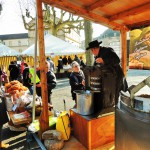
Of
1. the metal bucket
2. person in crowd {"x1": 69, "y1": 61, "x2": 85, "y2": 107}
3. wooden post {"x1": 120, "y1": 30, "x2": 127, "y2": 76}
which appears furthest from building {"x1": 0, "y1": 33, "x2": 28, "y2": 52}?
the metal bucket

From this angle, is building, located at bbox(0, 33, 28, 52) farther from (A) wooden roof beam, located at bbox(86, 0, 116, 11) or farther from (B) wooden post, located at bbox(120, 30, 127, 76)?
Answer: (A) wooden roof beam, located at bbox(86, 0, 116, 11)

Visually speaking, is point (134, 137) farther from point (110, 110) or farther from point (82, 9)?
point (82, 9)

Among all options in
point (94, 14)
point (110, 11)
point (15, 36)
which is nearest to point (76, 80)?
point (94, 14)

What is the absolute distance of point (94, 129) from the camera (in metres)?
3.09

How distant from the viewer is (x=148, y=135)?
175 centimetres

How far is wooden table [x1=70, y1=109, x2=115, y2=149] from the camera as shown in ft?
10.0

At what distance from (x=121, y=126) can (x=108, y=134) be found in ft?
→ 4.27

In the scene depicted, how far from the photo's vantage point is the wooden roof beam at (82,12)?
128 inches

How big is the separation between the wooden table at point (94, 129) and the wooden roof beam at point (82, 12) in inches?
76.4

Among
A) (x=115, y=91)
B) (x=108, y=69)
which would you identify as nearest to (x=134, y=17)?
(x=108, y=69)

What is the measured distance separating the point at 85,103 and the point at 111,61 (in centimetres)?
96

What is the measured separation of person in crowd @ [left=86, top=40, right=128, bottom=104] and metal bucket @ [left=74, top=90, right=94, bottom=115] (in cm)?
50

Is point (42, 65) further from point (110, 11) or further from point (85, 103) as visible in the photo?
point (110, 11)

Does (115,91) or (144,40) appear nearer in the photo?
(115,91)
